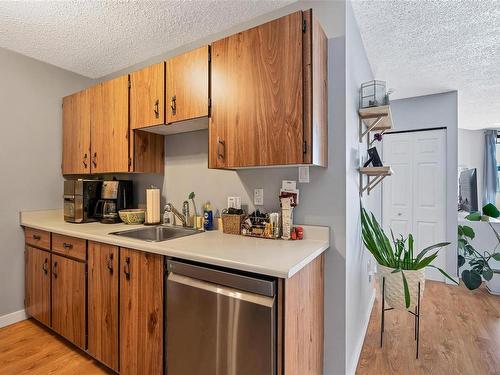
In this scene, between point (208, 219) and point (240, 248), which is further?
point (208, 219)

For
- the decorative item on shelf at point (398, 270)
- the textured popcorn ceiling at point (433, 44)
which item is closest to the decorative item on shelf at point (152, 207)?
the decorative item on shelf at point (398, 270)

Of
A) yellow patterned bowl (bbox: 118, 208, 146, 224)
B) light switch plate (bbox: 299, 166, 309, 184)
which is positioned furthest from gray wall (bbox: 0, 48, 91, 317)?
light switch plate (bbox: 299, 166, 309, 184)

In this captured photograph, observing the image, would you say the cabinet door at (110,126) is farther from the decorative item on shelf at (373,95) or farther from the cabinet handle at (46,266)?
the decorative item on shelf at (373,95)

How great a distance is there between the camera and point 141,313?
1585 millimetres

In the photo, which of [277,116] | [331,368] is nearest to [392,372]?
[331,368]

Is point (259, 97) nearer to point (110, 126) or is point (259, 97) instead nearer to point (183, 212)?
point (183, 212)

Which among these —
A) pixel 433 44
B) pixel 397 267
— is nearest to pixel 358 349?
pixel 397 267

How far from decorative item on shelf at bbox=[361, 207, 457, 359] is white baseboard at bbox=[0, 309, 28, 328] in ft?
10.5

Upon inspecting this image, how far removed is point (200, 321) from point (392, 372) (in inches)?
58.2

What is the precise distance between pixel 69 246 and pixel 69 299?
40 centimetres

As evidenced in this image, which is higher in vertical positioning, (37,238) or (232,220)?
(232,220)

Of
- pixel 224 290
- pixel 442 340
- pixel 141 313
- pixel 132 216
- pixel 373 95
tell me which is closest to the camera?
pixel 224 290

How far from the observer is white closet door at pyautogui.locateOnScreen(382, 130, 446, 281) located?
139 inches

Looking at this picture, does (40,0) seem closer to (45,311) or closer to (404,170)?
(45,311)
